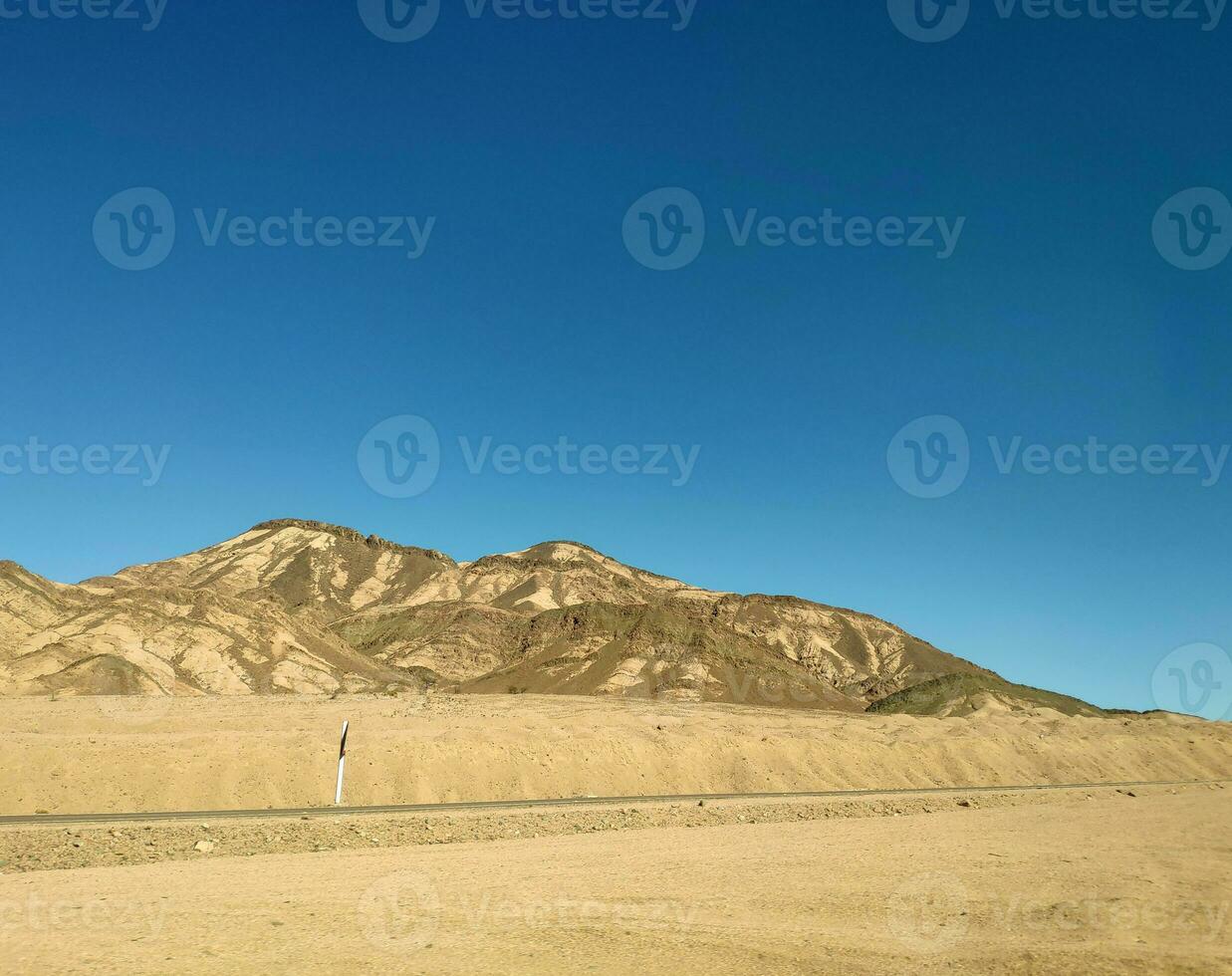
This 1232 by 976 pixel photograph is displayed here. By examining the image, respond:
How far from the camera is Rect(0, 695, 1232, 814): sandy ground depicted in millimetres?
29500

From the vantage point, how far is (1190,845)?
811 inches

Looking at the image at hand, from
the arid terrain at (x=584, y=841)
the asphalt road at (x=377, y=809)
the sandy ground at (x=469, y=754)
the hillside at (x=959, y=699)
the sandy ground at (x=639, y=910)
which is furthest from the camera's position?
the hillside at (x=959, y=699)

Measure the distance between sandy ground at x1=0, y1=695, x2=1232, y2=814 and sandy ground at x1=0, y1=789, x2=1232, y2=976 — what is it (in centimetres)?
1474

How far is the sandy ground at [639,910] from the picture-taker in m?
10.2

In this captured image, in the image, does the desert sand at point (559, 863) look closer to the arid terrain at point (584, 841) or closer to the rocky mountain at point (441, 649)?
the arid terrain at point (584, 841)

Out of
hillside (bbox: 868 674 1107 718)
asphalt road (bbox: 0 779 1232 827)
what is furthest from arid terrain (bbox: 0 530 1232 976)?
hillside (bbox: 868 674 1107 718)

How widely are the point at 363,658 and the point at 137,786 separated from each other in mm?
80835

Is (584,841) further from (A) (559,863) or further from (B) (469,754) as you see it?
(B) (469,754)

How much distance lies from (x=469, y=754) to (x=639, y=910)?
24594 millimetres

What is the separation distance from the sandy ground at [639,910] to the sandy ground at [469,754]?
48.4 feet

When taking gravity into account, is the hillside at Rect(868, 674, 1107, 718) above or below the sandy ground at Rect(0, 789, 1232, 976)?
above

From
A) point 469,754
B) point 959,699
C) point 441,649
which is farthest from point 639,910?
point 441,649

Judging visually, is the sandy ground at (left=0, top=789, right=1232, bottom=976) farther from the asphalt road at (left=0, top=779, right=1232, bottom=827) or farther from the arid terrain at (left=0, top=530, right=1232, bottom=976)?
the asphalt road at (left=0, top=779, right=1232, bottom=827)

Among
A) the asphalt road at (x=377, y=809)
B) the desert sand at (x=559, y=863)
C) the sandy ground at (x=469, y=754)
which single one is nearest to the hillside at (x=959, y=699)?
the sandy ground at (x=469, y=754)
